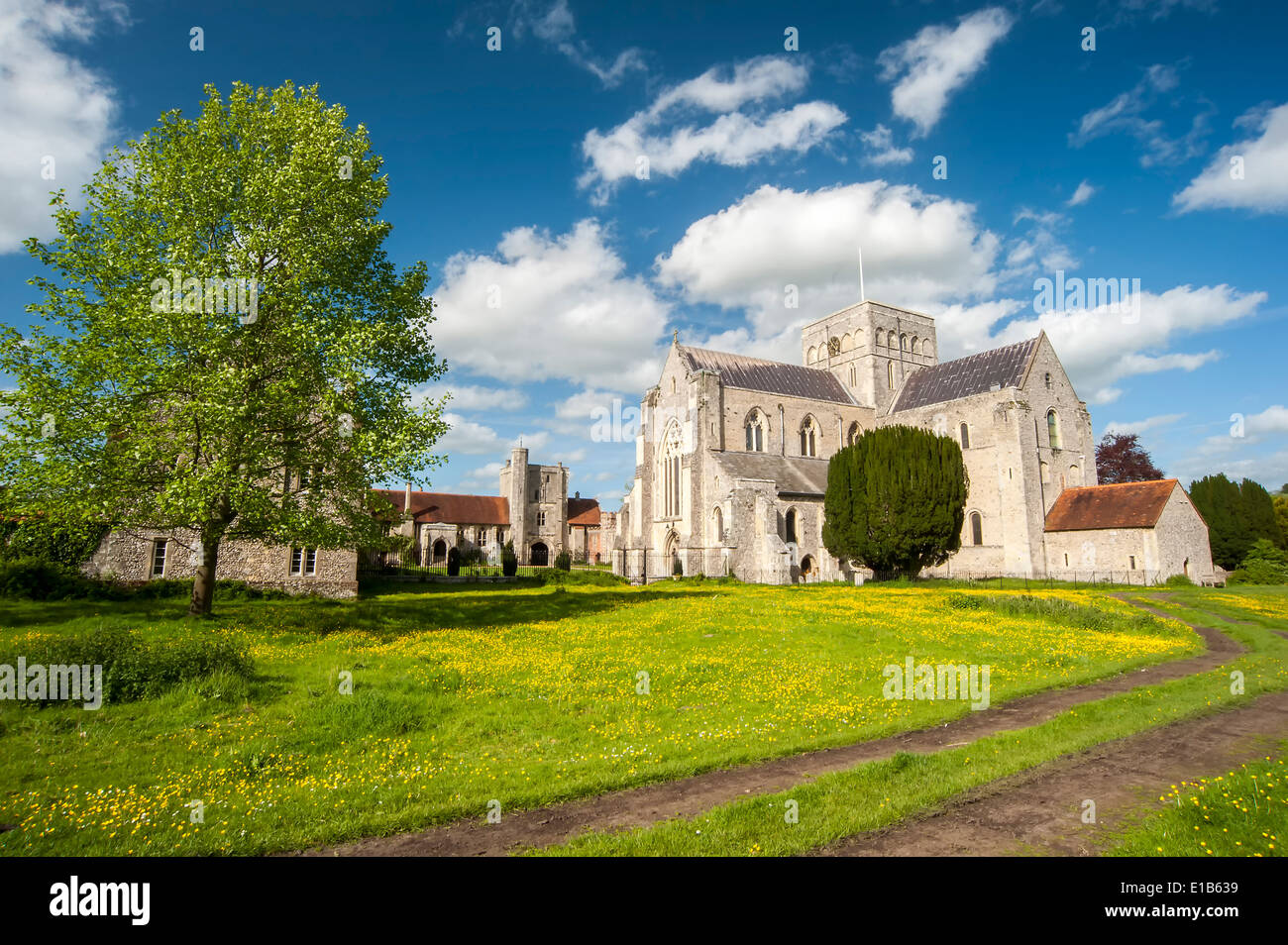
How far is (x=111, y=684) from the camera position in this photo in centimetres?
966

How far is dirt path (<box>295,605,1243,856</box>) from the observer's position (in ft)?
19.3

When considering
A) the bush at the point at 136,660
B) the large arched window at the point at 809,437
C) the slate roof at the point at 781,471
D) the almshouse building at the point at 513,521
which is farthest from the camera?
the almshouse building at the point at 513,521

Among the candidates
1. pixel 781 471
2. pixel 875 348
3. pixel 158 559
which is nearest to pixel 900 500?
pixel 781 471

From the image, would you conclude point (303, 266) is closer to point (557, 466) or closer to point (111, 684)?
point (111, 684)

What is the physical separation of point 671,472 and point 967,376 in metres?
23.6

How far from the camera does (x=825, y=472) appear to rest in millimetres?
47969

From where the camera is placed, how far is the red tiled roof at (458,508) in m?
70.4

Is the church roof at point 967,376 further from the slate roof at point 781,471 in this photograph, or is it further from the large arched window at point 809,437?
the slate roof at point 781,471

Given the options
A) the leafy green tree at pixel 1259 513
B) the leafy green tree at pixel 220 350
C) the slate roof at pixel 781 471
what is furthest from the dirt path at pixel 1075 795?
the leafy green tree at pixel 1259 513

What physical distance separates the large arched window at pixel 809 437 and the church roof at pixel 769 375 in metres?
2.05

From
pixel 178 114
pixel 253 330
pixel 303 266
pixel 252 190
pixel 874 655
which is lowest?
pixel 874 655

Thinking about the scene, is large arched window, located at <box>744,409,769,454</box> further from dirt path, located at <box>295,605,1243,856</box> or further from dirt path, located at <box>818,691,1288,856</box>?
dirt path, located at <box>818,691,1288,856</box>
